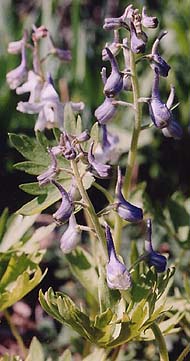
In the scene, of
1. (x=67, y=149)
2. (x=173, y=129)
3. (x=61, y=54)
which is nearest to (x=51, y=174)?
(x=67, y=149)

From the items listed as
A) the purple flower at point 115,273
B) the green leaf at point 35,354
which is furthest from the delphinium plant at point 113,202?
the green leaf at point 35,354

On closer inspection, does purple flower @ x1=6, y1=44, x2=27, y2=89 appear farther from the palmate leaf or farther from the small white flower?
the palmate leaf

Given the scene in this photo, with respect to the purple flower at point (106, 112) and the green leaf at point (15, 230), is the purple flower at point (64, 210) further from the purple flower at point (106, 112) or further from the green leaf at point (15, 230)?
the green leaf at point (15, 230)

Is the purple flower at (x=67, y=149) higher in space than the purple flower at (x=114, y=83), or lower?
lower

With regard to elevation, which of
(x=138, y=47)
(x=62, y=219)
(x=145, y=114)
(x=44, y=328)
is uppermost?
(x=138, y=47)

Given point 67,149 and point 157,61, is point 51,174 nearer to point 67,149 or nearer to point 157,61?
point 67,149

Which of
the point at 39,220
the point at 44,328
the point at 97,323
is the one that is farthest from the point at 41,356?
the point at 39,220

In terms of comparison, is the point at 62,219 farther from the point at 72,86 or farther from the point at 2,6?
the point at 2,6
